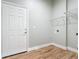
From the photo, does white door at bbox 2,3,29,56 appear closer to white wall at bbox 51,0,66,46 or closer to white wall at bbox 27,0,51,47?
white wall at bbox 27,0,51,47

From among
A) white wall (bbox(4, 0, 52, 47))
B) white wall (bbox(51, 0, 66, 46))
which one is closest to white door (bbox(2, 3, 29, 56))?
white wall (bbox(4, 0, 52, 47))

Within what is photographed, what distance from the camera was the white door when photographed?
2.84 m

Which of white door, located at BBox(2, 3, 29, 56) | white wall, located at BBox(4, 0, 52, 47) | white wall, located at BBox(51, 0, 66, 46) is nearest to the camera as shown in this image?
white door, located at BBox(2, 3, 29, 56)

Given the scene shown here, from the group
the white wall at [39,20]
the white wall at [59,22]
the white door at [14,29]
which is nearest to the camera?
the white door at [14,29]

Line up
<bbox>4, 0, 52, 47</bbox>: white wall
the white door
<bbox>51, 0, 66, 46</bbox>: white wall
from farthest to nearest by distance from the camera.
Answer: <bbox>51, 0, 66, 46</bbox>: white wall < <bbox>4, 0, 52, 47</bbox>: white wall < the white door

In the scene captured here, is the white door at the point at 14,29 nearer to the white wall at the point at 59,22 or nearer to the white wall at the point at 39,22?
the white wall at the point at 39,22

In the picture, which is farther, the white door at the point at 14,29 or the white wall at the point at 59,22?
the white wall at the point at 59,22

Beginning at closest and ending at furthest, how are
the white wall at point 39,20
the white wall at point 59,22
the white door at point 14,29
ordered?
the white door at point 14,29, the white wall at point 39,20, the white wall at point 59,22

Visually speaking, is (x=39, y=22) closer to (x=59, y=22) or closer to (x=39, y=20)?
(x=39, y=20)

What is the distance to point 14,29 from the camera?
3094 mm

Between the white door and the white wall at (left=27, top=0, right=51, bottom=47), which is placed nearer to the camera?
the white door

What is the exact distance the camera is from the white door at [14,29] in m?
2.84

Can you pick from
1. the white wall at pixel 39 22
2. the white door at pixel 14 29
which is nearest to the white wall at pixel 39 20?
the white wall at pixel 39 22

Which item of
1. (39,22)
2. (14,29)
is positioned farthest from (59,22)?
(14,29)
